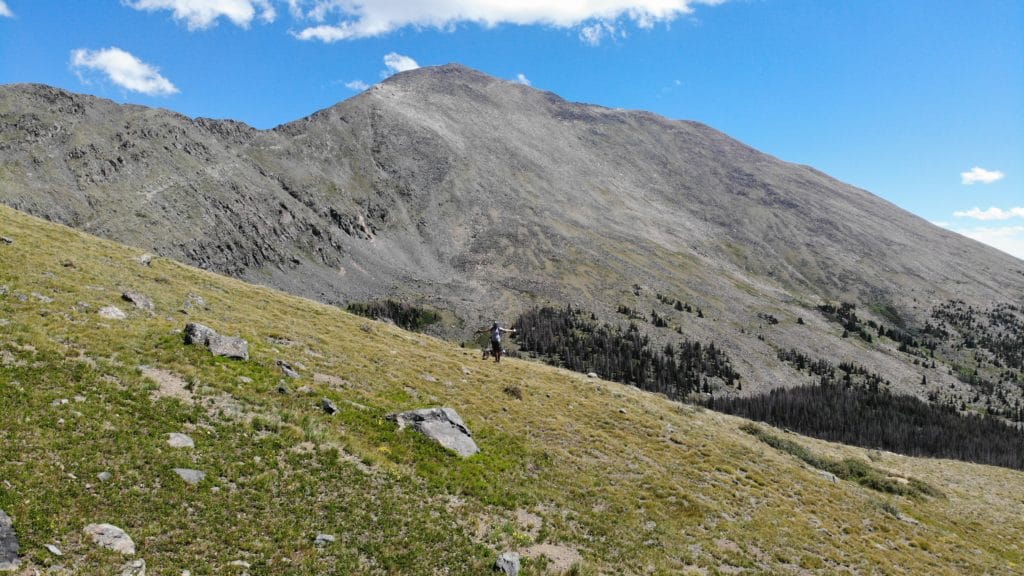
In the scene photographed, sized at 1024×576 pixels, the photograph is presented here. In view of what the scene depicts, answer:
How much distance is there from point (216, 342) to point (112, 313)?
Answer: 6.32 metres

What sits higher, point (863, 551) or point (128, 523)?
point (128, 523)

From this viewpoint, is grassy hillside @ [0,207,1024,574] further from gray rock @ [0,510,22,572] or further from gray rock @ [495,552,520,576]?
gray rock @ [495,552,520,576]

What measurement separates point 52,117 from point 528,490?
749ft

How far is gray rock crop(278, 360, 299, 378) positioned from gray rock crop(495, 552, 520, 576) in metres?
15.3

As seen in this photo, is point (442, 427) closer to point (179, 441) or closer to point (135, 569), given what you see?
point (179, 441)

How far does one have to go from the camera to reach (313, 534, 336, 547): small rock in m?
14.1

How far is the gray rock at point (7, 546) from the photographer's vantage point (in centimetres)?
1020

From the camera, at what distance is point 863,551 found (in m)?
26.1

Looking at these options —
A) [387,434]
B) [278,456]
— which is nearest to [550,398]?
[387,434]

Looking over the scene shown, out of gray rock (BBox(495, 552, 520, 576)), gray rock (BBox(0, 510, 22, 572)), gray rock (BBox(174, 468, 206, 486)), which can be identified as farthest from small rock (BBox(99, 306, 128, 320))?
gray rock (BBox(495, 552, 520, 576))

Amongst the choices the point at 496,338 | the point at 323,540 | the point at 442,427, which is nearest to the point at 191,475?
the point at 323,540

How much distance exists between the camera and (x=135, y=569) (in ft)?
37.1

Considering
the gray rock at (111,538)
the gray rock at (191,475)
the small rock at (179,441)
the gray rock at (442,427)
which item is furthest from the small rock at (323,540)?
the gray rock at (442,427)

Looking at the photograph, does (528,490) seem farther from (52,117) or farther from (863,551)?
(52,117)
